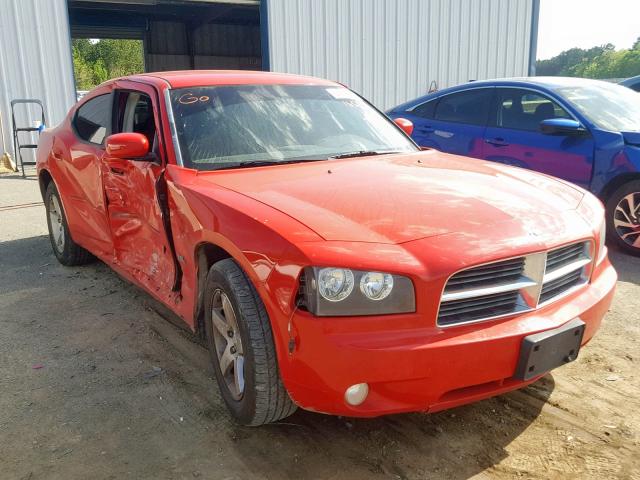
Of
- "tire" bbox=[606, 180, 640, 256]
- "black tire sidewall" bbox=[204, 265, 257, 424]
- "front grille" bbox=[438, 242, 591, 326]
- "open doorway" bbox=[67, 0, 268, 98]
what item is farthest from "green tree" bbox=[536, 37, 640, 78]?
"black tire sidewall" bbox=[204, 265, 257, 424]

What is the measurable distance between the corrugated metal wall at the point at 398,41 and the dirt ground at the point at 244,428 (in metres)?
10.9

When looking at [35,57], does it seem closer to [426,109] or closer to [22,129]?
[22,129]

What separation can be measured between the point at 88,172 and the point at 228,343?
7.18 feet

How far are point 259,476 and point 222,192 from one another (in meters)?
1.23

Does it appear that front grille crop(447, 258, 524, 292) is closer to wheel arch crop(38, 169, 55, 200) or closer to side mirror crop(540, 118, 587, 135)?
side mirror crop(540, 118, 587, 135)

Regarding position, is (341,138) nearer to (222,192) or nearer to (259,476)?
(222,192)

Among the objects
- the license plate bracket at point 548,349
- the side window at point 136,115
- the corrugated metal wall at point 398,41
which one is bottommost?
the license plate bracket at point 548,349

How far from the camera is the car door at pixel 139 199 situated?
125 inches

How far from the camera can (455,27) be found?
1524 cm

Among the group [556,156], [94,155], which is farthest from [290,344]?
[556,156]

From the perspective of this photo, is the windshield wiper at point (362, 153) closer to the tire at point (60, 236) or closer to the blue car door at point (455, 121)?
the tire at point (60, 236)

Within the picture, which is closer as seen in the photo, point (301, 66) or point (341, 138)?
point (341, 138)

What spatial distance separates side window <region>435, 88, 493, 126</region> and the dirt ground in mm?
3091

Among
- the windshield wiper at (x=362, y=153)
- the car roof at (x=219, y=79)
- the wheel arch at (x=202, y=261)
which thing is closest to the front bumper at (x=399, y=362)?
the wheel arch at (x=202, y=261)
